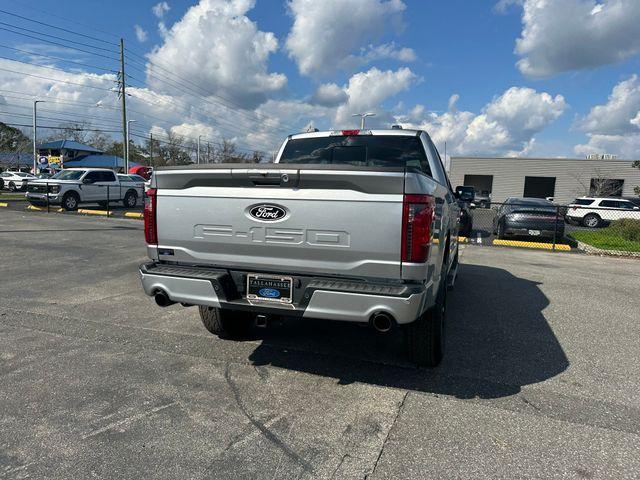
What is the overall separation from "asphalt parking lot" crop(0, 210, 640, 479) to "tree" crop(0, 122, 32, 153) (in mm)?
84630

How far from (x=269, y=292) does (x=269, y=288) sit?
1.2 inches

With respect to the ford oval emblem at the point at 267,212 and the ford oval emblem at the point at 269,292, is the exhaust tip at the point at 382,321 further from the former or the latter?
the ford oval emblem at the point at 267,212

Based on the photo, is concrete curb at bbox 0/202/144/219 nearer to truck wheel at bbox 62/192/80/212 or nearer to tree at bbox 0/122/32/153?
truck wheel at bbox 62/192/80/212

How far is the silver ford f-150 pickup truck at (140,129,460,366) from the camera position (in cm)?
309

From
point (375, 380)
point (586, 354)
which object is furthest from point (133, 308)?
point (586, 354)

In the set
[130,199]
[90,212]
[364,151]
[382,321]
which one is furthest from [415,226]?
[130,199]

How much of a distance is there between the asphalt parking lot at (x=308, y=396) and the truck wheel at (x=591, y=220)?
19880mm

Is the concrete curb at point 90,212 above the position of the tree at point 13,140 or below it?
below

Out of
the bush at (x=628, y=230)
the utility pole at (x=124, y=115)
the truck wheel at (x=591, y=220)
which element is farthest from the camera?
the utility pole at (x=124, y=115)

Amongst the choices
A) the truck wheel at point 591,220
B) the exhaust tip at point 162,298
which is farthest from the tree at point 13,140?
the exhaust tip at point 162,298

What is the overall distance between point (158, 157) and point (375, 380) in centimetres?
10028

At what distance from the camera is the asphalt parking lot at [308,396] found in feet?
8.89

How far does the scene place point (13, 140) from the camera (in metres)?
80.4


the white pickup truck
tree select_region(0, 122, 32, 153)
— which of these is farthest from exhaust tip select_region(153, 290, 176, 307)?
tree select_region(0, 122, 32, 153)
